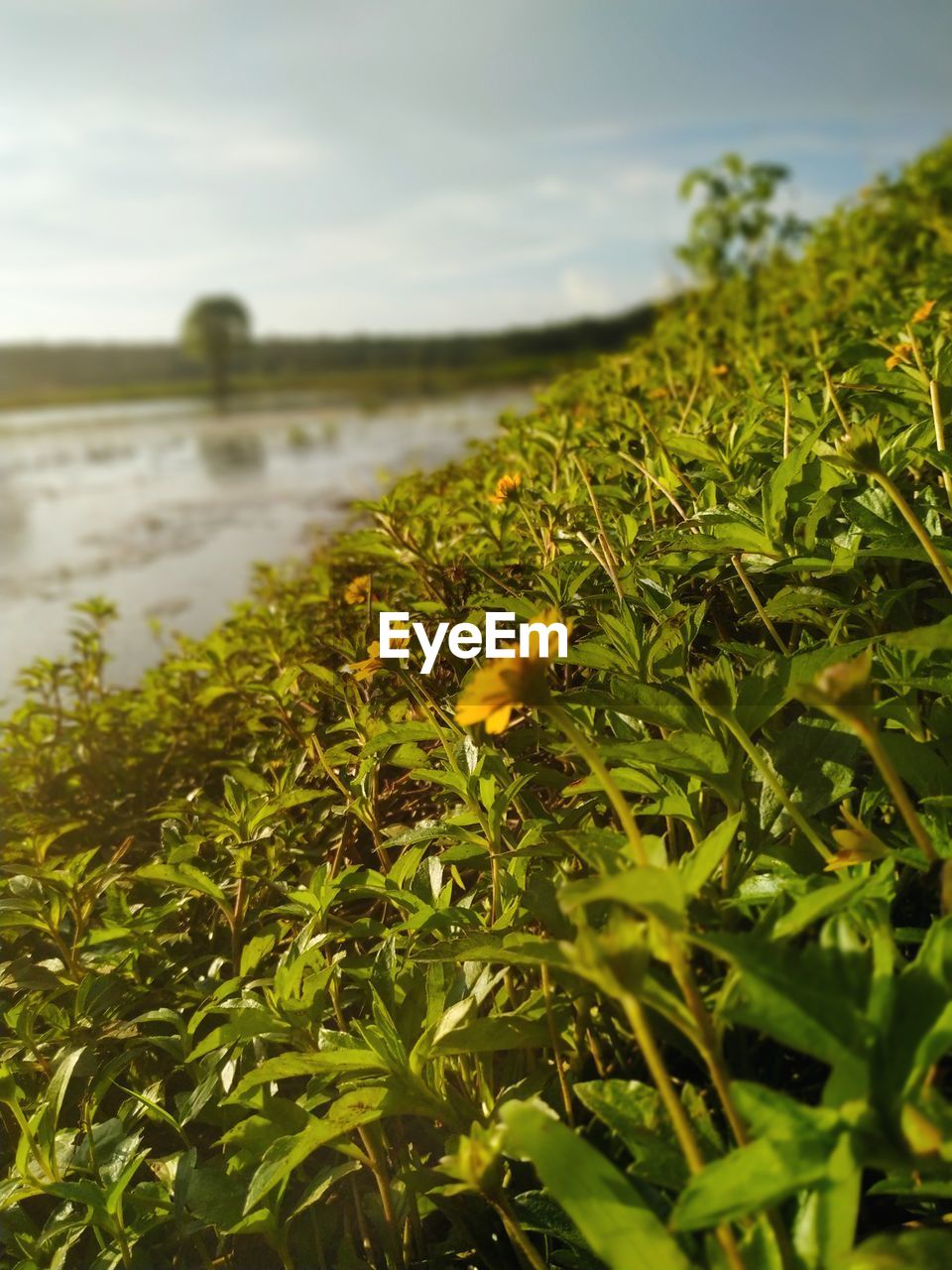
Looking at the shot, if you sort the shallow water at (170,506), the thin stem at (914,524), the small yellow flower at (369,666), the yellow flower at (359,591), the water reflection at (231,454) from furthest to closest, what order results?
the water reflection at (231,454), the shallow water at (170,506), the yellow flower at (359,591), the small yellow flower at (369,666), the thin stem at (914,524)

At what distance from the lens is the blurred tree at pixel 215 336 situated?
106ft

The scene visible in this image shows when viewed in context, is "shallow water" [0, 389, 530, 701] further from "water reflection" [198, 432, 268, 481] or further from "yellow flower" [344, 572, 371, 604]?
"yellow flower" [344, 572, 371, 604]

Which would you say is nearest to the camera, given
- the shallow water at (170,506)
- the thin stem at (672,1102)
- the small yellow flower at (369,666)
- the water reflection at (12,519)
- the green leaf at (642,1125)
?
the thin stem at (672,1102)

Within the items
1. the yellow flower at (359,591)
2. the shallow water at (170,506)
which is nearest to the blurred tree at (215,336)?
the shallow water at (170,506)

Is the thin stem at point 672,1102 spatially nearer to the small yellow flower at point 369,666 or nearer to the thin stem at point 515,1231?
the thin stem at point 515,1231

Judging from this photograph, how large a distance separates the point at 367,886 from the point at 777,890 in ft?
1.39

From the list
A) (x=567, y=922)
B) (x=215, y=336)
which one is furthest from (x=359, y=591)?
(x=215, y=336)

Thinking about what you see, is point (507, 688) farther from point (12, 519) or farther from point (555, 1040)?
point (12, 519)

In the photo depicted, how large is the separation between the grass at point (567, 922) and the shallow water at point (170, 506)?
66cm

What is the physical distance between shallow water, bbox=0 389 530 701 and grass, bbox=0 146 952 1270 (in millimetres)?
662

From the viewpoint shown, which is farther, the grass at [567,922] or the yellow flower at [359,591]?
the yellow flower at [359,591]

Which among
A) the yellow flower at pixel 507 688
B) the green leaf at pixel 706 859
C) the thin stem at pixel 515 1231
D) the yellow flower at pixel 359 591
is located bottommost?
the thin stem at pixel 515 1231

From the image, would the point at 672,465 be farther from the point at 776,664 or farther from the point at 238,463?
the point at 238,463

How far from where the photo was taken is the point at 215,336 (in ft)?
107
